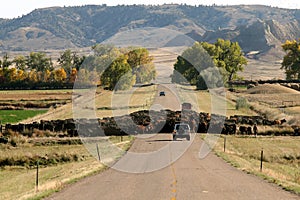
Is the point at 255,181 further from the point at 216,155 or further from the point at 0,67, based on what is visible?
the point at 0,67

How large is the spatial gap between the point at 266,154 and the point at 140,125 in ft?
57.8

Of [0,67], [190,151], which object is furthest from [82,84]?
[190,151]

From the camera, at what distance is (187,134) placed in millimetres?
42062

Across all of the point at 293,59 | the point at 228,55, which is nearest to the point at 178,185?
the point at 293,59

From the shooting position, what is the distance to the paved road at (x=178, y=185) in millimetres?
17047

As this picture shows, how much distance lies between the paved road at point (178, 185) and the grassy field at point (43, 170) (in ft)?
3.56

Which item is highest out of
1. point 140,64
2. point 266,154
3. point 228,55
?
point 228,55

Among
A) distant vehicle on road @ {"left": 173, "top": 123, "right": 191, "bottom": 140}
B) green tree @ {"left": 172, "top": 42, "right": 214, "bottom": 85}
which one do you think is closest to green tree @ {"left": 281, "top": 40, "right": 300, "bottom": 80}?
green tree @ {"left": 172, "top": 42, "right": 214, "bottom": 85}

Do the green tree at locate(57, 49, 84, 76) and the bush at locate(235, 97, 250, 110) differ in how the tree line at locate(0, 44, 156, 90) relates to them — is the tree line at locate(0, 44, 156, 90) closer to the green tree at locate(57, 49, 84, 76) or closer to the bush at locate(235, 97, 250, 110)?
the green tree at locate(57, 49, 84, 76)

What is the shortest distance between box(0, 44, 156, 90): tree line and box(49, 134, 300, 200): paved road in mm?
77047

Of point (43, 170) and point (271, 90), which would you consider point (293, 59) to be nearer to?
point (271, 90)

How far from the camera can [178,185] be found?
19359mm

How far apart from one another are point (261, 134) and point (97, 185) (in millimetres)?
33217

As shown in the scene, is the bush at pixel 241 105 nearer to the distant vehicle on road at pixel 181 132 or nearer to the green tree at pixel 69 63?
the distant vehicle on road at pixel 181 132
